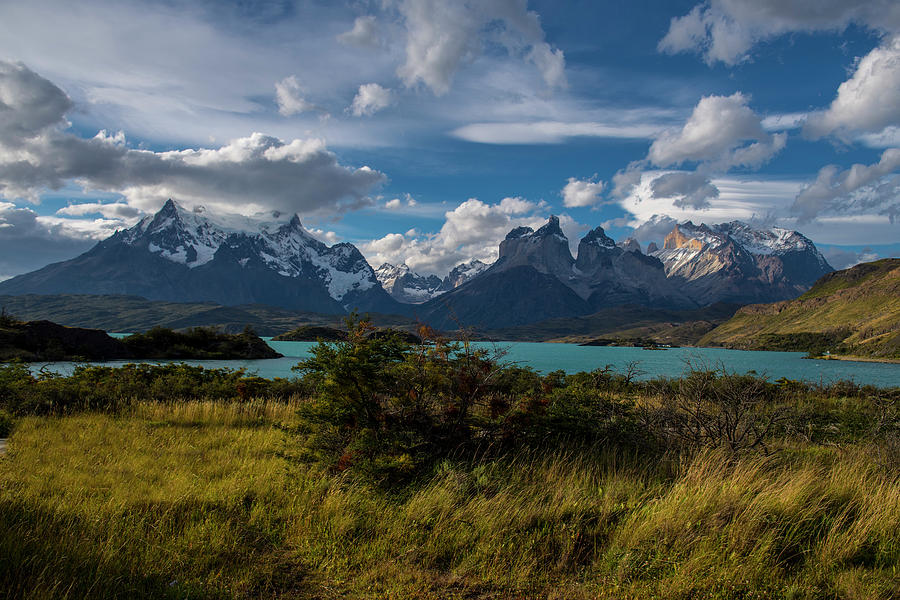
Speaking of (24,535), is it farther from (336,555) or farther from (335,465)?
(335,465)

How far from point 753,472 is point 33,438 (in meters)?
13.9

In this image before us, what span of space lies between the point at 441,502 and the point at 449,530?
0.55 m

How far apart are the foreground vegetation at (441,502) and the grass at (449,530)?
3 cm

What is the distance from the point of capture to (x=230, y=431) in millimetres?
12156

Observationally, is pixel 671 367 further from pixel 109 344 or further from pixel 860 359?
pixel 860 359

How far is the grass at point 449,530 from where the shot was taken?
478cm

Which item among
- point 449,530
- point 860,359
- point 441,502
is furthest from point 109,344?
point 860,359

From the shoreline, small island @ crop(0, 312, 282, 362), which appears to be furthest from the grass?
the shoreline

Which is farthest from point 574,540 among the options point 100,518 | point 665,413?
point 665,413

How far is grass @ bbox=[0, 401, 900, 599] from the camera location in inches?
188

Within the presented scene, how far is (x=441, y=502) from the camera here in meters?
6.44

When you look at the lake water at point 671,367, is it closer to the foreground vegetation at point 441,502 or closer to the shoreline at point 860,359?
the foreground vegetation at point 441,502

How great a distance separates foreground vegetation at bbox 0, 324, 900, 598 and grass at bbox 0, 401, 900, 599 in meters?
0.03

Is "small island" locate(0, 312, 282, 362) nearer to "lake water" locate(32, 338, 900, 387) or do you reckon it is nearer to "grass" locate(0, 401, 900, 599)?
"lake water" locate(32, 338, 900, 387)
